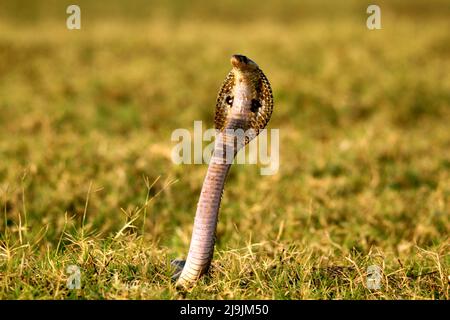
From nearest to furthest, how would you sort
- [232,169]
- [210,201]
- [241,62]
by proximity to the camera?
[241,62], [210,201], [232,169]

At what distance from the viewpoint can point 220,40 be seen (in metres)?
9.98

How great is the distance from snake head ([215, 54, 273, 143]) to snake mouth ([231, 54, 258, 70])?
0.20ft

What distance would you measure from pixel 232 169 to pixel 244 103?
9.27 ft

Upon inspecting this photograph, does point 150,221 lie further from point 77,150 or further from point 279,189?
point 77,150

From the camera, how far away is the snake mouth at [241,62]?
234 cm

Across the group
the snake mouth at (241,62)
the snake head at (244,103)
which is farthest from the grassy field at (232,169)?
the snake mouth at (241,62)

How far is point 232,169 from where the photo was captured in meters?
5.36

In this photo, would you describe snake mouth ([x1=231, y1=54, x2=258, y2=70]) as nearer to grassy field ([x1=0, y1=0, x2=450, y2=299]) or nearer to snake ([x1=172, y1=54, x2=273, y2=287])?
snake ([x1=172, y1=54, x2=273, y2=287])

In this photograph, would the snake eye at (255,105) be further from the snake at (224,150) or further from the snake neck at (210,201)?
the snake neck at (210,201)

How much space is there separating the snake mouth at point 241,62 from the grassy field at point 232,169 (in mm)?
800

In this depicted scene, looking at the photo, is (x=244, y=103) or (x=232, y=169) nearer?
(x=244, y=103)

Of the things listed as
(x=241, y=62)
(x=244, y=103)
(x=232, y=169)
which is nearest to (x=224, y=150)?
(x=244, y=103)

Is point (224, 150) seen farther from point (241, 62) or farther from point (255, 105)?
point (241, 62)
